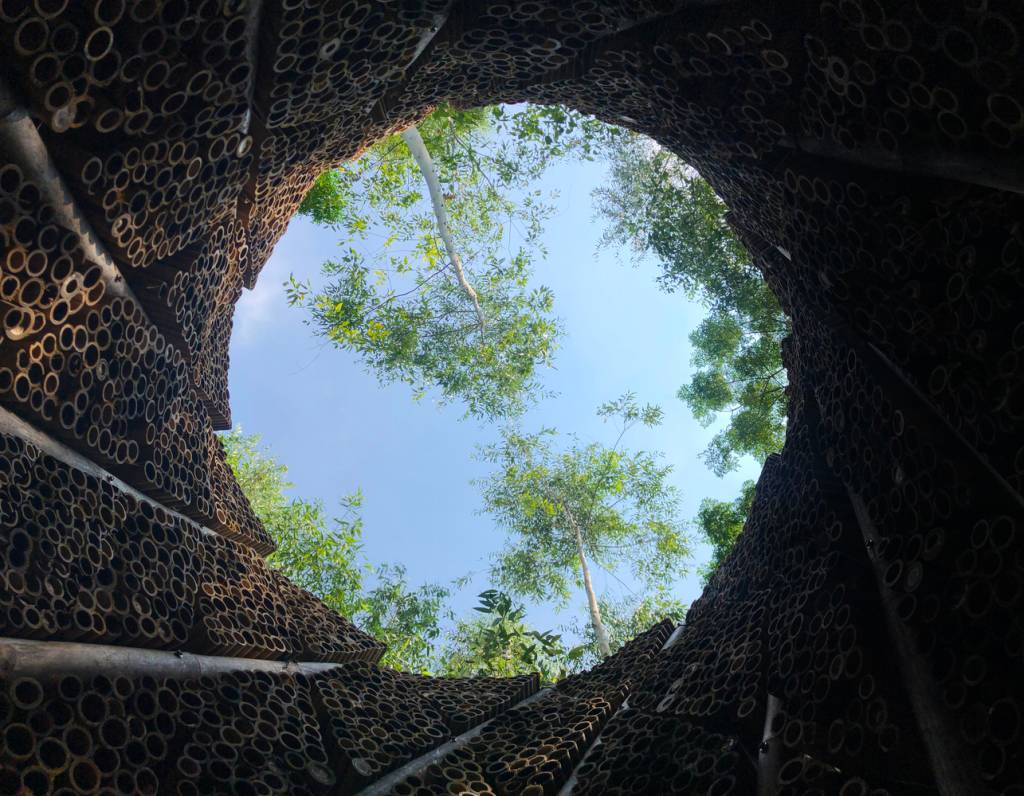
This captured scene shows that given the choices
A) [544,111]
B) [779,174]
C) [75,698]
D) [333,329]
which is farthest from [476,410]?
[75,698]

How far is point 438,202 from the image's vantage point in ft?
52.1

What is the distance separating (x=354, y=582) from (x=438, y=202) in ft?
27.7

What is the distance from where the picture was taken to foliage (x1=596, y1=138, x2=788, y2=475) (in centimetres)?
1238

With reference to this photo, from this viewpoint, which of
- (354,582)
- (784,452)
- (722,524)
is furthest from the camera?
(354,582)

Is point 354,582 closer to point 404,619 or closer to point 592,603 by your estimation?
point 404,619

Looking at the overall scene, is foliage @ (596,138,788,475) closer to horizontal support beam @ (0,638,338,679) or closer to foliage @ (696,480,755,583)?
foliage @ (696,480,755,583)

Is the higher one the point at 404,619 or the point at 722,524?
the point at 722,524

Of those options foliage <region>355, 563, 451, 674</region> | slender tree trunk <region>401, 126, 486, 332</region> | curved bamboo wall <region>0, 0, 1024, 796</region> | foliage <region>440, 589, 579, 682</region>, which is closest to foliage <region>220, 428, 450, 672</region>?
foliage <region>355, 563, 451, 674</region>

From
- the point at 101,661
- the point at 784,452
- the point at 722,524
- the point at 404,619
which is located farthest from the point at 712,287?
the point at 101,661

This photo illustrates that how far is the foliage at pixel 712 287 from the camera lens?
12383 mm

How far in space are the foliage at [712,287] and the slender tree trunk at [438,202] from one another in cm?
356

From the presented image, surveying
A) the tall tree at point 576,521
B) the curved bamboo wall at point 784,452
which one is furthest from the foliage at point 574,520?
the curved bamboo wall at point 784,452

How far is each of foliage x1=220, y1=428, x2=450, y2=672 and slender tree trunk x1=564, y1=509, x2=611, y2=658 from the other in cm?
Answer: 325

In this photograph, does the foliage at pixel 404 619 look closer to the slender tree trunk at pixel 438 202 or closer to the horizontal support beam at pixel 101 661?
the slender tree trunk at pixel 438 202
